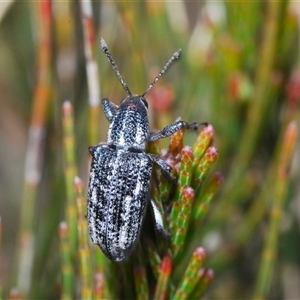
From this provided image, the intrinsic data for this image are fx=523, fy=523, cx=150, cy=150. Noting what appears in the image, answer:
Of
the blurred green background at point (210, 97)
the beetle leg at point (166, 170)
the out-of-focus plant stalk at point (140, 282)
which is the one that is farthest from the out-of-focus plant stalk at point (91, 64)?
the out-of-focus plant stalk at point (140, 282)

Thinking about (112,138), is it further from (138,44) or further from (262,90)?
(262,90)

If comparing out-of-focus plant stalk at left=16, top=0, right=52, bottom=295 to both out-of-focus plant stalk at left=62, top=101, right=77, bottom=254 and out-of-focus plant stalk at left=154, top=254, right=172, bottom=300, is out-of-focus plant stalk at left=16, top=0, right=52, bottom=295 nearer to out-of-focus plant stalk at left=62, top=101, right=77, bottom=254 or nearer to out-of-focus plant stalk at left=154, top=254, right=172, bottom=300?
out-of-focus plant stalk at left=62, top=101, right=77, bottom=254

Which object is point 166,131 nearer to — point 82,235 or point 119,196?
point 119,196

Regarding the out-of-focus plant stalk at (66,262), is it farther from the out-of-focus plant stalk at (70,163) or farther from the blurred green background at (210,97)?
the blurred green background at (210,97)

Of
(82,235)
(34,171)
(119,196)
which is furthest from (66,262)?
(34,171)

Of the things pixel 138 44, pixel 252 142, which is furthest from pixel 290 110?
pixel 138 44

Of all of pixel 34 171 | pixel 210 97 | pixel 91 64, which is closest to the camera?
pixel 91 64
